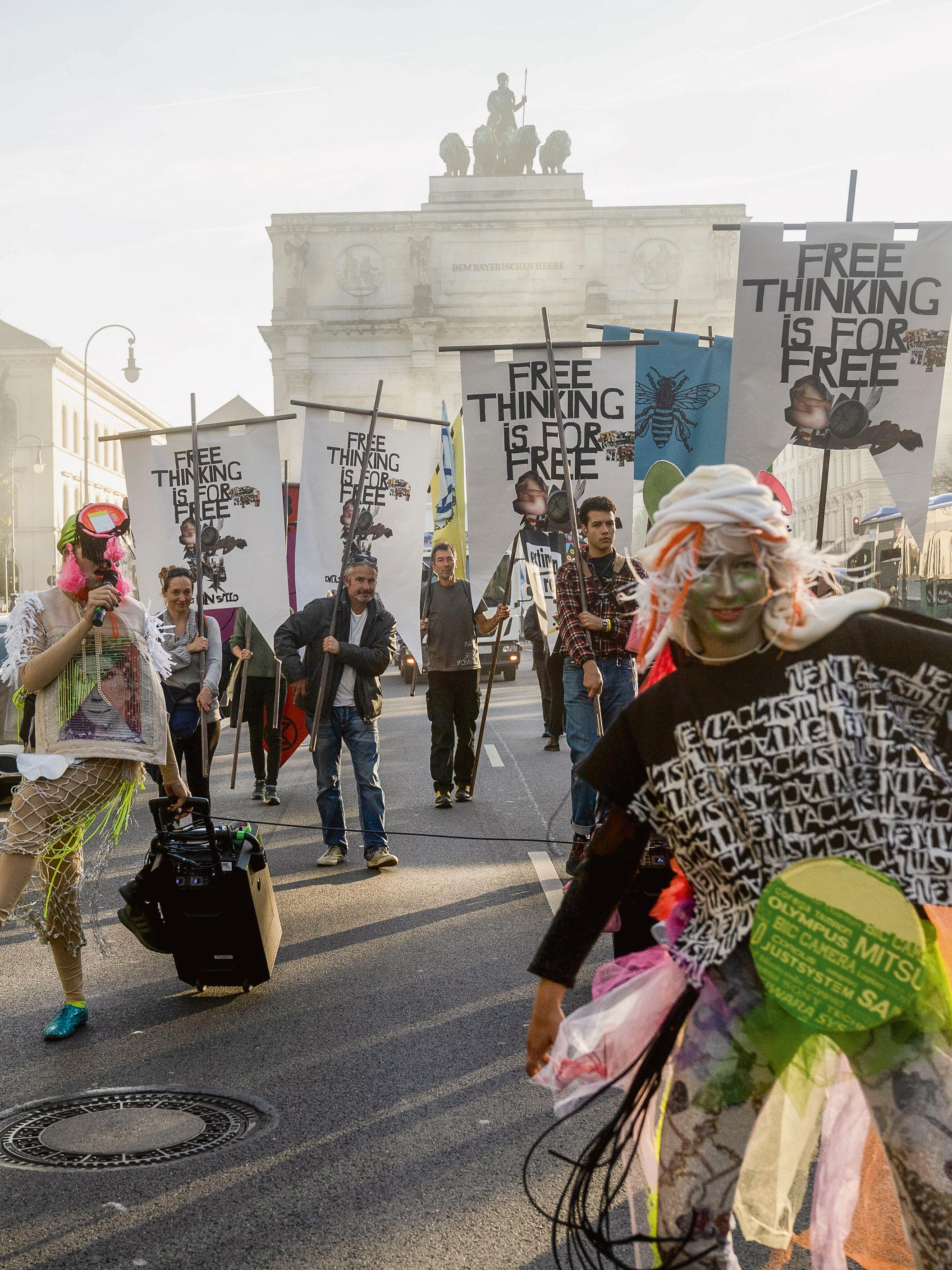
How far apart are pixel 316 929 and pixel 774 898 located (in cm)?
457

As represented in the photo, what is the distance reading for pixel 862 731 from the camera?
235 cm

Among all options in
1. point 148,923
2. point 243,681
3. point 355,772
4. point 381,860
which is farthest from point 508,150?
point 148,923

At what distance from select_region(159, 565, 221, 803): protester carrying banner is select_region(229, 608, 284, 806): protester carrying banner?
148 centimetres

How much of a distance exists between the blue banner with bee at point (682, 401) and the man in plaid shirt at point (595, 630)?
8.15 feet

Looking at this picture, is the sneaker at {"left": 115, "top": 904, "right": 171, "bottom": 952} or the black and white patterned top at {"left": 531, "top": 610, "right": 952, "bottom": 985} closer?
the black and white patterned top at {"left": 531, "top": 610, "right": 952, "bottom": 985}

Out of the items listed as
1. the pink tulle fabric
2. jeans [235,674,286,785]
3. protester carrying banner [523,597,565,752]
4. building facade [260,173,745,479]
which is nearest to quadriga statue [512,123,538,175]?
building facade [260,173,745,479]

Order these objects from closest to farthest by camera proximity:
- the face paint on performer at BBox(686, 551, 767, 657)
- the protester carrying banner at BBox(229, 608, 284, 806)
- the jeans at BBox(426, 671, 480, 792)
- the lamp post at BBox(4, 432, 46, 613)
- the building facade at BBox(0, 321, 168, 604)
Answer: the face paint on performer at BBox(686, 551, 767, 657)
the jeans at BBox(426, 671, 480, 792)
the protester carrying banner at BBox(229, 608, 284, 806)
the lamp post at BBox(4, 432, 46, 613)
the building facade at BBox(0, 321, 168, 604)

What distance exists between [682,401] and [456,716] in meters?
2.92

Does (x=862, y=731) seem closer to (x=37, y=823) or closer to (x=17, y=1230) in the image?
(x=17, y=1230)

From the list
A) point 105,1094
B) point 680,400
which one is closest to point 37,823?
point 105,1094

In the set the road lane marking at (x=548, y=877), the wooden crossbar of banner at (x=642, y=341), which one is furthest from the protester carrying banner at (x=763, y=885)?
the wooden crossbar of banner at (x=642, y=341)

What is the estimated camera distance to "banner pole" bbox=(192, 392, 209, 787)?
8734 mm

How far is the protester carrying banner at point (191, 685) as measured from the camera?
8.66 metres

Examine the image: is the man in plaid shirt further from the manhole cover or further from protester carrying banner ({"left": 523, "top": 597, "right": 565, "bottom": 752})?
protester carrying banner ({"left": 523, "top": 597, "right": 565, "bottom": 752})
